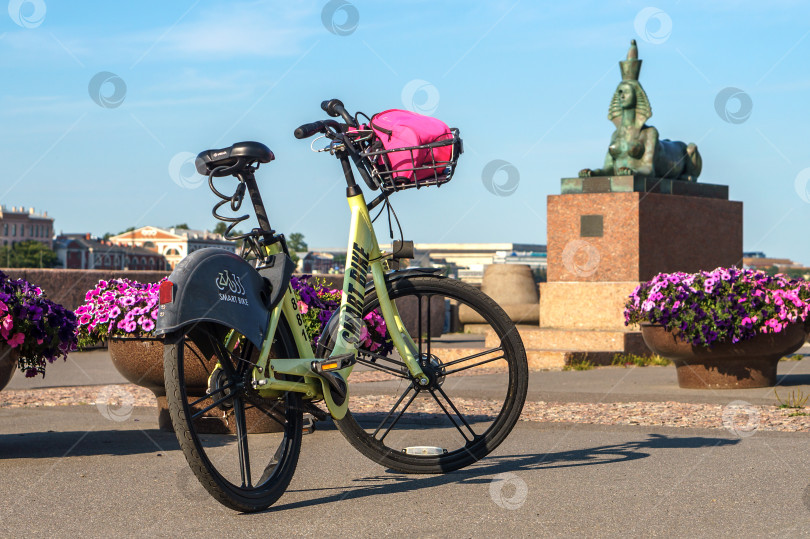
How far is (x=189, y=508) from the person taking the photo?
4.18 metres

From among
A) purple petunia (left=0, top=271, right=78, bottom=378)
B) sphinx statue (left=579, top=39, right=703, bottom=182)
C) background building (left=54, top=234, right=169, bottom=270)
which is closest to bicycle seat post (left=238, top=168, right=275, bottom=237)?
purple petunia (left=0, top=271, right=78, bottom=378)

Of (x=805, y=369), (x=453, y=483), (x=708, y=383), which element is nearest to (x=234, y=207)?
(x=453, y=483)

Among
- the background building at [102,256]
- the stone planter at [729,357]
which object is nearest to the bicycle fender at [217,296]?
the stone planter at [729,357]

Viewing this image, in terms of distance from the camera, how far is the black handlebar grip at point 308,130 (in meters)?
4.59

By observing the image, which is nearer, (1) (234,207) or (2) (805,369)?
(1) (234,207)

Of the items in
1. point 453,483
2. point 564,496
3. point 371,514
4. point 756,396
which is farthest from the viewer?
point 756,396

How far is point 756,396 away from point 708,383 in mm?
778

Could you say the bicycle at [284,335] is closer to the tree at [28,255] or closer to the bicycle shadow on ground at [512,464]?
the bicycle shadow on ground at [512,464]

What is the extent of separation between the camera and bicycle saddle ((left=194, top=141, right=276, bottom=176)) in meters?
4.24

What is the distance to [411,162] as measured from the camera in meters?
4.68

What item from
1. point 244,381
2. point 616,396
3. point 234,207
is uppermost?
point 234,207

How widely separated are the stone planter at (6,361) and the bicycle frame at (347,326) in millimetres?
1649

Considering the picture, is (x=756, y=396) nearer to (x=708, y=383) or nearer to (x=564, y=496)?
(x=708, y=383)

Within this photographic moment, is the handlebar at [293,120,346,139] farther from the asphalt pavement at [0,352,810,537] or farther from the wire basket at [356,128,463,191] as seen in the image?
the asphalt pavement at [0,352,810,537]
